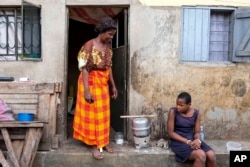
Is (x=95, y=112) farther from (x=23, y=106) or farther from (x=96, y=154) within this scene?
(x=23, y=106)

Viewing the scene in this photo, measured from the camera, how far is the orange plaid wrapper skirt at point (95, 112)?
4.63 meters

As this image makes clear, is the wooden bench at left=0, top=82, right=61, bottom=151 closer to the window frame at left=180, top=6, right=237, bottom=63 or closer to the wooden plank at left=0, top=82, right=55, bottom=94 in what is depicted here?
the wooden plank at left=0, top=82, right=55, bottom=94

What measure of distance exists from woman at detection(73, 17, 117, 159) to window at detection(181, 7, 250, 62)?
138cm

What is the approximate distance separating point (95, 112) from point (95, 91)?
0.92 ft

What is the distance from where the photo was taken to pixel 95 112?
465cm

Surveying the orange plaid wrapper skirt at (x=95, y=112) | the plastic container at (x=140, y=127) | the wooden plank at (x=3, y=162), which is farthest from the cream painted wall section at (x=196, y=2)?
the wooden plank at (x=3, y=162)

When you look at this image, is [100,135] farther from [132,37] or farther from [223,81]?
[223,81]

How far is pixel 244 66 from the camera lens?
544 centimetres

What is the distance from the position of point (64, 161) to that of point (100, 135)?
1.99ft

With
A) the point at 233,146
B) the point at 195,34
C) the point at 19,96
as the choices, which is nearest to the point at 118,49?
the point at 195,34

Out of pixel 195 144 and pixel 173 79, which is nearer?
pixel 195 144

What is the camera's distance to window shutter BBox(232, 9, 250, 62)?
5188 millimetres

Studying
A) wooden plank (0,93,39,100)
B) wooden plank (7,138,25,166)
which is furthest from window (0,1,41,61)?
wooden plank (7,138,25,166)

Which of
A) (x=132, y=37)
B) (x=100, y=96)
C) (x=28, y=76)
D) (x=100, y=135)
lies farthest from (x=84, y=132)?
(x=132, y=37)
